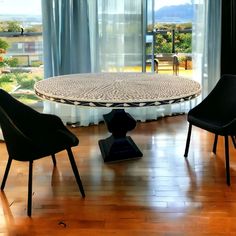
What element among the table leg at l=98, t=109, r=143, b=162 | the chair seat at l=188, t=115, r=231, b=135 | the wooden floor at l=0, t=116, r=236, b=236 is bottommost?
the wooden floor at l=0, t=116, r=236, b=236

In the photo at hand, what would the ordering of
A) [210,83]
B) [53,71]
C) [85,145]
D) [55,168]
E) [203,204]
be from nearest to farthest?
[203,204]
[55,168]
[85,145]
[53,71]
[210,83]

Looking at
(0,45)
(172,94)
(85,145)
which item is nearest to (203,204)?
(172,94)

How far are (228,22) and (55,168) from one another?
101 inches

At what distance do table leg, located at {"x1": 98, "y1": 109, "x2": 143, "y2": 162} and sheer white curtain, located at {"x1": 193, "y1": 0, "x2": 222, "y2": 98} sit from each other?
5.10 ft

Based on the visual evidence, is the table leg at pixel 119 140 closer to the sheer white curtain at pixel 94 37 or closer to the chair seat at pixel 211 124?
the chair seat at pixel 211 124

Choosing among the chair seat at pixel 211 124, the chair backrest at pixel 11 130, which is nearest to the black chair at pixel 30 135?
the chair backrest at pixel 11 130

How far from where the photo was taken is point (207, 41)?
4312 mm

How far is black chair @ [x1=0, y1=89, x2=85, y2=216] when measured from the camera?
2.33 m

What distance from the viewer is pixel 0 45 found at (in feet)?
14.4

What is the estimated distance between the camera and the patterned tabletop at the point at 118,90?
247cm

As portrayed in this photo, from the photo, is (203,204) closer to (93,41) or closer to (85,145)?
(85,145)

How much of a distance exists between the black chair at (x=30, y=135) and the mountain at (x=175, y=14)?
2.21 m

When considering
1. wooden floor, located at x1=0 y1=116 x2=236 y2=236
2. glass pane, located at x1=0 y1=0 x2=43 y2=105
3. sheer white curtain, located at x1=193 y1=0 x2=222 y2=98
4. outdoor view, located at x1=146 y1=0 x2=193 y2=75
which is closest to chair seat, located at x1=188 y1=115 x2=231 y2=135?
wooden floor, located at x1=0 y1=116 x2=236 y2=236

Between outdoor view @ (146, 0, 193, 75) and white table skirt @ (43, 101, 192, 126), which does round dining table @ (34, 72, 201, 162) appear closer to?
white table skirt @ (43, 101, 192, 126)
